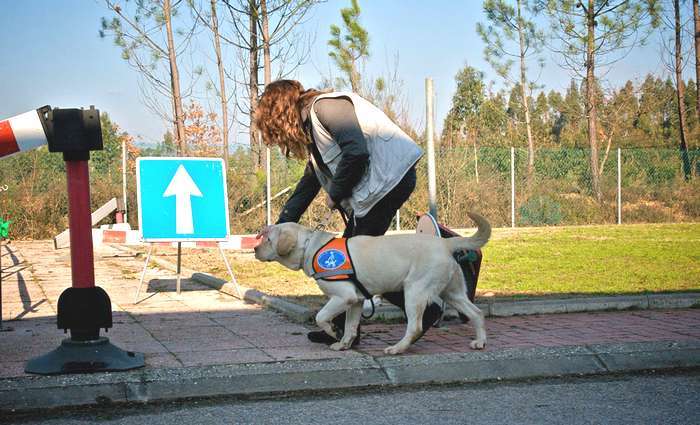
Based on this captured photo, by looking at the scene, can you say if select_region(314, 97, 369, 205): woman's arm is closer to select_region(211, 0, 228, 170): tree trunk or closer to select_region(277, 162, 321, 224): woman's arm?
select_region(277, 162, 321, 224): woman's arm

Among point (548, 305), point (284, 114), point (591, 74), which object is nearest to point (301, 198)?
point (284, 114)

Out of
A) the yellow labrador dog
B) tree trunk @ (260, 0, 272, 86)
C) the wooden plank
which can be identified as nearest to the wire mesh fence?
tree trunk @ (260, 0, 272, 86)

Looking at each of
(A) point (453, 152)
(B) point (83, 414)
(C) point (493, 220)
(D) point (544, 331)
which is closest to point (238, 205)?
(A) point (453, 152)

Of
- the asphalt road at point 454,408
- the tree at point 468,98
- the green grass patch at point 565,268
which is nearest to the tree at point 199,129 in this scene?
the tree at point 468,98

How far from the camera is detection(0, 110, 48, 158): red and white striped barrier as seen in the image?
14.3 feet

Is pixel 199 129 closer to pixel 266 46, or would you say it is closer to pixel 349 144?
pixel 266 46

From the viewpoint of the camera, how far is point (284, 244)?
495 centimetres

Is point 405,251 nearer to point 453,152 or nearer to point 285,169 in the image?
point 285,169

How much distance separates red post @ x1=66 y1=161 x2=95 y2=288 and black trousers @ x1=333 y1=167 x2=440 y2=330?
1758mm

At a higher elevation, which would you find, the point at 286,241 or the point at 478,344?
the point at 286,241

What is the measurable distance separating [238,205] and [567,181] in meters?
9.86

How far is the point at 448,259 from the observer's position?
4.86 meters

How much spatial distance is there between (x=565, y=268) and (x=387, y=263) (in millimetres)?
5886

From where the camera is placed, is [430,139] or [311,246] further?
[430,139]
